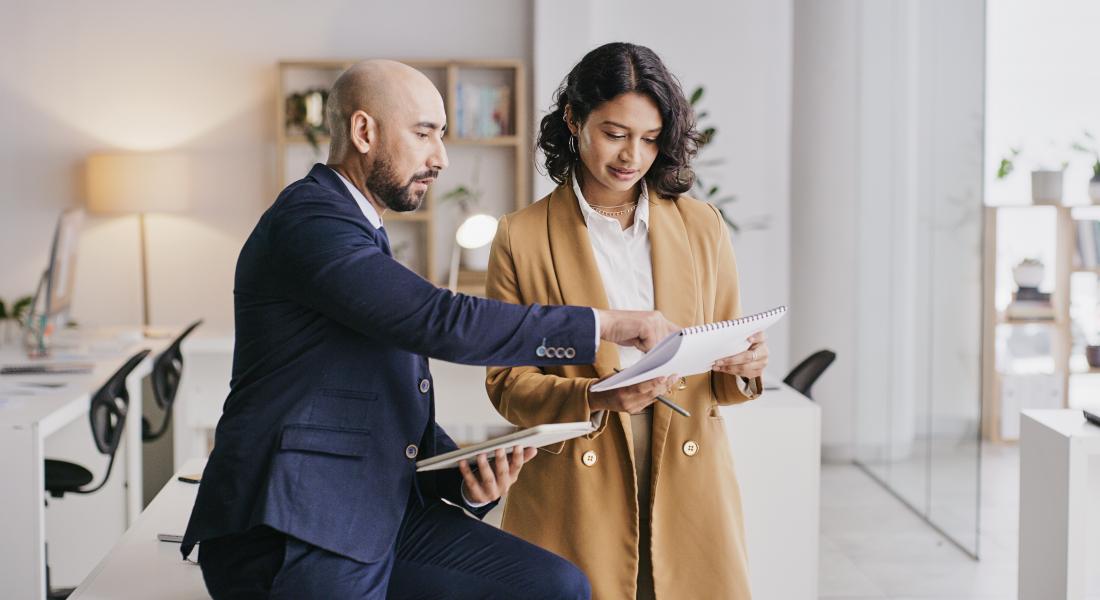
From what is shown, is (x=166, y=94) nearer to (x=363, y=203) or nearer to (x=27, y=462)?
(x=27, y=462)

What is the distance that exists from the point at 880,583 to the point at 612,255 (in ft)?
7.86

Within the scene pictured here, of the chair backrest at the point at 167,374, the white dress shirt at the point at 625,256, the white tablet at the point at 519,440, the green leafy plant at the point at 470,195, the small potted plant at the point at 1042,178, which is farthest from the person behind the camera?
the green leafy plant at the point at 470,195

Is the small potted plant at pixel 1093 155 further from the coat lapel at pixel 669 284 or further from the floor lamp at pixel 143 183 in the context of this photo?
the floor lamp at pixel 143 183

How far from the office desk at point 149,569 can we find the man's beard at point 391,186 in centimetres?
77

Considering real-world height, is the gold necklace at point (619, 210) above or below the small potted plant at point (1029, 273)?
above

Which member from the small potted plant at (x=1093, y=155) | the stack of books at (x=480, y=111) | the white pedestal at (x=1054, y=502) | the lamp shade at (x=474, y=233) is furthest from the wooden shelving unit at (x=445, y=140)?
the white pedestal at (x=1054, y=502)

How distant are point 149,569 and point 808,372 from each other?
2.23 metres

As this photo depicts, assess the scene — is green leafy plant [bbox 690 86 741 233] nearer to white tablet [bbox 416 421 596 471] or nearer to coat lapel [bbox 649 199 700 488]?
coat lapel [bbox 649 199 700 488]

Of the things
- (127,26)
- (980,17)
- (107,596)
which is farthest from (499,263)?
(127,26)

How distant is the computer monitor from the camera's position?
4.49 metres

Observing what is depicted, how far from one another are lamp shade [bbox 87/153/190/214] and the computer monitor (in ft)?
2.90

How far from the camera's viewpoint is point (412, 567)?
1739 millimetres

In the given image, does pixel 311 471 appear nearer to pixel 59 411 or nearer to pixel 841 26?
pixel 59 411

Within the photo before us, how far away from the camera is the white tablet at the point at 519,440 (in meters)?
1.52
